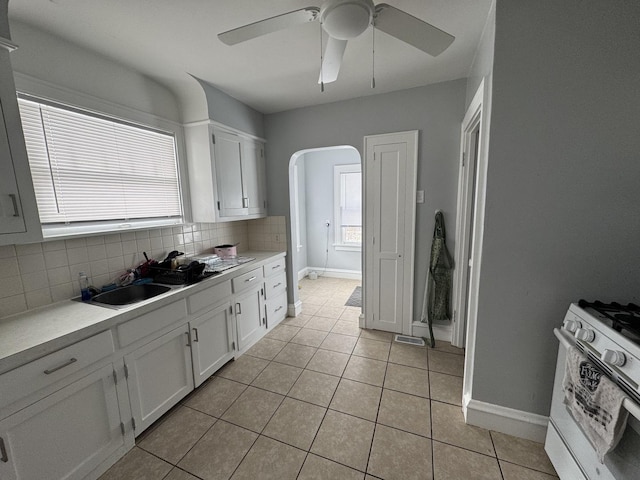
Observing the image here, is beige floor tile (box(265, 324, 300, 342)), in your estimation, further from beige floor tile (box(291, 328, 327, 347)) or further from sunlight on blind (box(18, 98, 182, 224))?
sunlight on blind (box(18, 98, 182, 224))

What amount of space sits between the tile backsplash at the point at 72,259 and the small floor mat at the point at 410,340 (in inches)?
89.3

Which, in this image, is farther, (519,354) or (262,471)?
(519,354)

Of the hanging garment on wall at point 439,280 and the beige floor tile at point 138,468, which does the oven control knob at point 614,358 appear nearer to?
the hanging garment on wall at point 439,280

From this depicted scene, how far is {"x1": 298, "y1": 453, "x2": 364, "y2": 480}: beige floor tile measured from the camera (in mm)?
1356

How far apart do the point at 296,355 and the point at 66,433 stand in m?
1.58

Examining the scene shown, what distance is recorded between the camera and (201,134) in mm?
2371

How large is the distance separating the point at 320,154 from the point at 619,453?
4.57 meters

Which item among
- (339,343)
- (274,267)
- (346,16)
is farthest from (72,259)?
(339,343)

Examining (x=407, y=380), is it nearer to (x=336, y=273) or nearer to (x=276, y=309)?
(x=276, y=309)

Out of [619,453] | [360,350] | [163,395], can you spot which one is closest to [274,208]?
[360,350]

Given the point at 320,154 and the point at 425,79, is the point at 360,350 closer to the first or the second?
the point at 425,79

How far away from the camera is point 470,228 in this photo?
2297 mm

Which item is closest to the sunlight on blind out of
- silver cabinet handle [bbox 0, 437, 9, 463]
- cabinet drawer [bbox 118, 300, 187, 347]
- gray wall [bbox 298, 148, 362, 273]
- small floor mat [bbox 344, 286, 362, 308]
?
cabinet drawer [bbox 118, 300, 187, 347]

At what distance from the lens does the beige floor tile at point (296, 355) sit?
235cm
